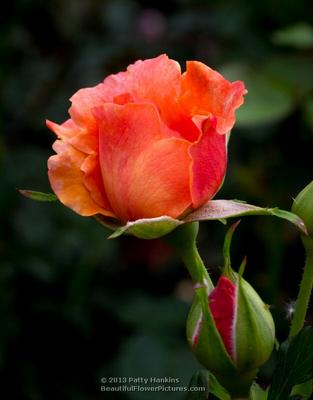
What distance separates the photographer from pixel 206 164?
863 mm

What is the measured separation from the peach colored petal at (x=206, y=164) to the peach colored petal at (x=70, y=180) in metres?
0.09

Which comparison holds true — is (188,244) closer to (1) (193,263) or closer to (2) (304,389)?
(1) (193,263)

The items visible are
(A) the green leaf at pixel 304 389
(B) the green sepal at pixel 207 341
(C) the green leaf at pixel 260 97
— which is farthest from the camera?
(C) the green leaf at pixel 260 97

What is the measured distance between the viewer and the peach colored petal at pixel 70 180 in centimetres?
88

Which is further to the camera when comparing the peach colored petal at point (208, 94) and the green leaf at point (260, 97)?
the green leaf at point (260, 97)

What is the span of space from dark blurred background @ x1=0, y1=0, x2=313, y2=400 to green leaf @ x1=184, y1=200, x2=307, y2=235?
3.10 feet

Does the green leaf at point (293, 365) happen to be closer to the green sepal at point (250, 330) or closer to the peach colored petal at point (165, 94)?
the green sepal at point (250, 330)

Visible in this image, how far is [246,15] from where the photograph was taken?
240cm

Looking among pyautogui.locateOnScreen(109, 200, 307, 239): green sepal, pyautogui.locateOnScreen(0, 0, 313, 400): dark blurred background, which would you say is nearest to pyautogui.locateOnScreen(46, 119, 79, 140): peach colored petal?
pyautogui.locateOnScreen(109, 200, 307, 239): green sepal

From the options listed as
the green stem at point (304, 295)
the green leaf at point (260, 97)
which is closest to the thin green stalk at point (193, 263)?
the green stem at point (304, 295)

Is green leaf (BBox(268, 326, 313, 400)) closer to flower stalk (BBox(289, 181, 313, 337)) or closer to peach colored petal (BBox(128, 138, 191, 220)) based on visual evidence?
flower stalk (BBox(289, 181, 313, 337))

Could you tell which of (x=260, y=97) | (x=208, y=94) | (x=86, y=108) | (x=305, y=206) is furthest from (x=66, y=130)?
(x=260, y=97)

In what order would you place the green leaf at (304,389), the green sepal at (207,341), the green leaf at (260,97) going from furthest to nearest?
1. the green leaf at (260,97)
2. the green leaf at (304,389)
3. the green sepal at (207,341)

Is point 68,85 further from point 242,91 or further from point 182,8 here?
point 242,91
